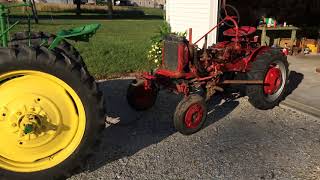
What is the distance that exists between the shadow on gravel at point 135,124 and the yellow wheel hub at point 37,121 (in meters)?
0.37

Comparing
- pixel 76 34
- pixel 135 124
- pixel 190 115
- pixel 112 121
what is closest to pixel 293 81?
pixel 190 115

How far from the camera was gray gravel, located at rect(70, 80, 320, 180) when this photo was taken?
3725mm

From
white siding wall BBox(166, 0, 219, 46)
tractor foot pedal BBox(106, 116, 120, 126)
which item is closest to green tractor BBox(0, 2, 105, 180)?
tractor foot pedal BBox(106, 116, 120, 126)

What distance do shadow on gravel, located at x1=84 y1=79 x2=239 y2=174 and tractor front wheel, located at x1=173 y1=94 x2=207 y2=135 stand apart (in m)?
0.25

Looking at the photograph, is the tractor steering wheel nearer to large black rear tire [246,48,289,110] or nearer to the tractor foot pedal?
large black rear tire [246,48,289,110]

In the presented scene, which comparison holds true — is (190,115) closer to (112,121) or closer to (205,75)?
(205,75)

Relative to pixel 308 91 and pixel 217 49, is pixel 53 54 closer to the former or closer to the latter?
pixel 217 49

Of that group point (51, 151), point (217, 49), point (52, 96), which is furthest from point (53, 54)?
point (217, 49)

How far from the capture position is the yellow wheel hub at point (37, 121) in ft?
10.3

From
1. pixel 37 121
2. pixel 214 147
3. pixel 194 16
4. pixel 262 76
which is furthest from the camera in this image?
pixel 194 16

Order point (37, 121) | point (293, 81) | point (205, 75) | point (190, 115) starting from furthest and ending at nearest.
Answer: point (293, 81) < point (205, 75) < point (190, 115) < point (37, 121)

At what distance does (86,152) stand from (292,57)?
7.63 metres

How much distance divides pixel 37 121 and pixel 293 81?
5.30m

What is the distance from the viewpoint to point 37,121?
3180mm
